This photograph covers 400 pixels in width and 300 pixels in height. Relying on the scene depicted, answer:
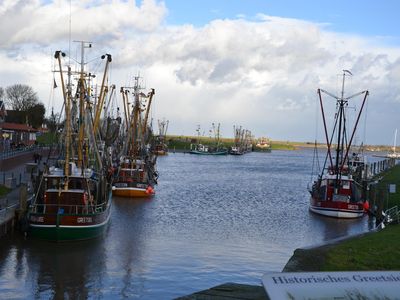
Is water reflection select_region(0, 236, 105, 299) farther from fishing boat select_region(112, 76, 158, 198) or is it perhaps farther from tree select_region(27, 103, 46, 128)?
tree select_region(27, 103, 46, 128)

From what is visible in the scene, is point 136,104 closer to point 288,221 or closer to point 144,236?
point 288,221

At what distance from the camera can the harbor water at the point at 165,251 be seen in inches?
995

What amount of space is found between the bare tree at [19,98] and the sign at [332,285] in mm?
153078

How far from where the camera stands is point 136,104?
7031cm

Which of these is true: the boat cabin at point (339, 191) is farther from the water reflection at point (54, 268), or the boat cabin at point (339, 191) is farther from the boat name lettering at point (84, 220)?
the boat name lettering at point (84, 220)

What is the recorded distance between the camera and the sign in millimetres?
9672

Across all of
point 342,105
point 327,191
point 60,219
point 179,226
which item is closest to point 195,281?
point 60,219

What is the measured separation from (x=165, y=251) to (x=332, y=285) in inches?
933

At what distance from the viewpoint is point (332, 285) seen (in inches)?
394

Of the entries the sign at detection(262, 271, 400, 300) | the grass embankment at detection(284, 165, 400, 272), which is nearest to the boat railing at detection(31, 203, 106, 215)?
the grass embankment at detection(284, 165, 400, 272)

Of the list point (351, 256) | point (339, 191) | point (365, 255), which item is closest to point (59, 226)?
point (351, 256)

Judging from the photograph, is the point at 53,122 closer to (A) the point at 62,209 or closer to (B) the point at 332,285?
(A) the point at 62,209

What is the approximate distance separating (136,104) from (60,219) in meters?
38.1

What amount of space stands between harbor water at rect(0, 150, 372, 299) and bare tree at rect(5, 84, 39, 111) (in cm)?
10784
